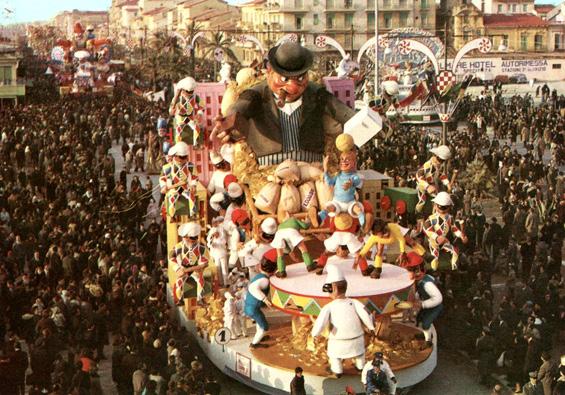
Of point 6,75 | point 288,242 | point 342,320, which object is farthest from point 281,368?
point 6,75

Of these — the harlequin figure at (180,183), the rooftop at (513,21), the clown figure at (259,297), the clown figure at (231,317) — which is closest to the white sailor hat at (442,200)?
the clown figure at (259,297)

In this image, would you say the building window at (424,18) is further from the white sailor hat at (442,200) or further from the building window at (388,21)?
the white sailor hat at (442,200)

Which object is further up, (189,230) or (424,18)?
(424,18)

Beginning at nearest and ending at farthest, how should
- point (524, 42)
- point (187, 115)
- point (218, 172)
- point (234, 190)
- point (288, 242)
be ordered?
point (288, 242) → point (234, 190) → point (187, 115) → point (218, 172) → point (524, 42)

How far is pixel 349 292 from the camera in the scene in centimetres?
1105

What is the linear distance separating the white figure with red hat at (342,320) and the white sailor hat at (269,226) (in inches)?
93.5

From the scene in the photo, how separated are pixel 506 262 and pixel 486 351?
5.44 metres

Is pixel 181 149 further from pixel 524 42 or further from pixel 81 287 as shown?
pixel 524 42

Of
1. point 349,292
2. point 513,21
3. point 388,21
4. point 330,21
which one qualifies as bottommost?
point 349,292

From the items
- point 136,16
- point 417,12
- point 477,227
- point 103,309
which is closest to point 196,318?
point 103,309

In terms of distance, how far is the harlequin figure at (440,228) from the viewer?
43.5 ft

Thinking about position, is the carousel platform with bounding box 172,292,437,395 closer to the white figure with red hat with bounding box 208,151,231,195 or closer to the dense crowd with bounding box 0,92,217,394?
the dense crowd with bounding box 0,92,217,394

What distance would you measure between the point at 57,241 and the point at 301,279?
5.97 metres

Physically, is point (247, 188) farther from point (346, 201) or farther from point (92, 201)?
point (92, 201)
